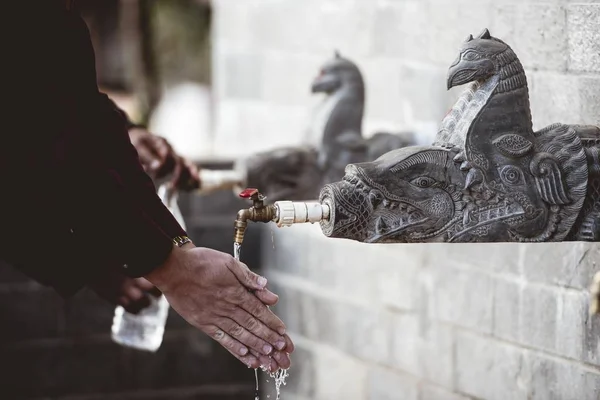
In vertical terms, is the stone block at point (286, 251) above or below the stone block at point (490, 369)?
above

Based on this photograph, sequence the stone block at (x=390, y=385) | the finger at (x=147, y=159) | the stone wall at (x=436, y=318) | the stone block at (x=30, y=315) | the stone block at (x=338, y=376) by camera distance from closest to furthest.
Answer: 1. the stone wall at (x=436, y=318)
2. the finger at (x=147, y=159)
3. the stone block at (x=390, y=385)
4. the stone block at (x=338, y=376)
5. the stone block at (x=30, y=315)

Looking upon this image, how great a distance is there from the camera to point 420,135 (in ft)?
14.9

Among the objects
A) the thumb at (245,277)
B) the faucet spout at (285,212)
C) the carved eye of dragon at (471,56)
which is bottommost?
the thumb at (245,277)

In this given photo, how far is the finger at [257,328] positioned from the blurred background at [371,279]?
1145 millimetres

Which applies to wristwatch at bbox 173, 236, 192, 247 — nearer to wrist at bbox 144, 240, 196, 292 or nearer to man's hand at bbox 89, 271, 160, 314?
wrist at bbox 144, 240, 196, 292

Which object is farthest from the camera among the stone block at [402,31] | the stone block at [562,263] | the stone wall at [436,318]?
the stone block at [402,31]

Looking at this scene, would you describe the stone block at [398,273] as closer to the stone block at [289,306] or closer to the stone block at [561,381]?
the stone block at [289,306]

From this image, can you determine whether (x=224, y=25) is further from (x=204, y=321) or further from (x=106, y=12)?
(x=106, y=12)

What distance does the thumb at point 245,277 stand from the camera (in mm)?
2914

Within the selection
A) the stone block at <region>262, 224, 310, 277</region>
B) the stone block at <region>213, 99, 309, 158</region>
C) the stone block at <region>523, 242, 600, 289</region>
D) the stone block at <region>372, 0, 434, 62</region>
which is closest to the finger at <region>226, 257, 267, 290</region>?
the stone block at <region>523, 242, 600, 289</region>

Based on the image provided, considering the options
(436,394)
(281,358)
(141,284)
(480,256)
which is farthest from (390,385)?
(281,358)

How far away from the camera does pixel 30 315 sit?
5578mm

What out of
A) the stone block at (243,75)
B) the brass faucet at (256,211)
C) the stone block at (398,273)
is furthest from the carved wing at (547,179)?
the stone block at (243,75)

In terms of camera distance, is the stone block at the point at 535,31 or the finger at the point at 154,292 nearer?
the stone block at the point at 535,31
